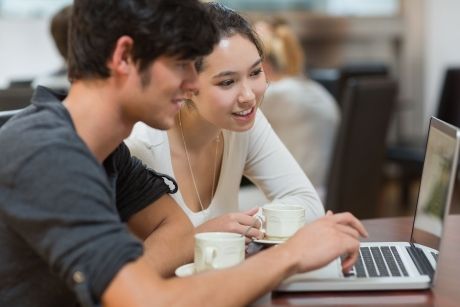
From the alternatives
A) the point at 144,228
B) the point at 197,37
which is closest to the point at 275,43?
the point at 144,228

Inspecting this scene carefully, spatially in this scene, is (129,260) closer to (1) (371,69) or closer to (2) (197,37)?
(2) (197,37)

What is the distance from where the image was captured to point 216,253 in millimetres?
1274

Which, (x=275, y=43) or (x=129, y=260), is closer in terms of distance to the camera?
(x=129, y=260)

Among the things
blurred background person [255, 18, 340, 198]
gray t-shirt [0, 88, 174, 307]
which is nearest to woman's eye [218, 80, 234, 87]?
gray t-shirt [0, 88, 174, 307]

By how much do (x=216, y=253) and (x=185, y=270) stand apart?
0.29ft

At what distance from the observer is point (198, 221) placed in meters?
1.85

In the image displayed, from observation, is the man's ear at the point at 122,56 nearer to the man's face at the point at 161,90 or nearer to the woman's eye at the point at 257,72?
the man's face at the point at 161,90

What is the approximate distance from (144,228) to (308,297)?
396mm

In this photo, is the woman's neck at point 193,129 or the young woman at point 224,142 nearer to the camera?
the young woman at point 224,142

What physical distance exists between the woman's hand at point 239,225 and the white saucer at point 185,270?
0.52ft

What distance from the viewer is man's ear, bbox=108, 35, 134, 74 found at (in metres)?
1.20

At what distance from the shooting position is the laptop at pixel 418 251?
1282 millimetres

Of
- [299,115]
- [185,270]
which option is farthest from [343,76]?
[185,270]

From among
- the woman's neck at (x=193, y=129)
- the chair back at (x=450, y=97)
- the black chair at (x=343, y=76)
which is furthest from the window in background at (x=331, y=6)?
the woman's neck at (x=193, y=129)
